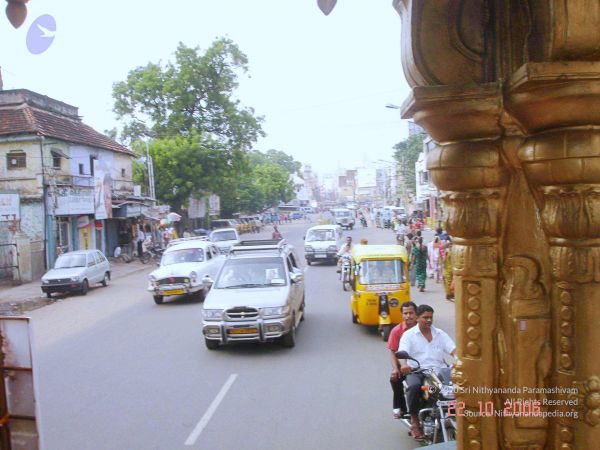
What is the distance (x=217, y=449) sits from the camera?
6.06 metres

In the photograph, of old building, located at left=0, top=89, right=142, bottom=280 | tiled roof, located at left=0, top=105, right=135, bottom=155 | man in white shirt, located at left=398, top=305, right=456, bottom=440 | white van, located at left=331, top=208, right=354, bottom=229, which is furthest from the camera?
white van, located at left=331, top=208, right=354, bottom=229

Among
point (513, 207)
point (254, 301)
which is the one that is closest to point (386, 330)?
point (254, 301)

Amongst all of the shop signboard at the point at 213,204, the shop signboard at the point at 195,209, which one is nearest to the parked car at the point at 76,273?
the shop signboard at the point at 195,209

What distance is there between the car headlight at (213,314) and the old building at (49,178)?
15.6m

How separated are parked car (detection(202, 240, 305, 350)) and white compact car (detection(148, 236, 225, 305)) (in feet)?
16.4

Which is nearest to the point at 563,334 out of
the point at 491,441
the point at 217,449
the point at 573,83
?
the point at 491,441

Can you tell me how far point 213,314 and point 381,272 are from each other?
3.59m

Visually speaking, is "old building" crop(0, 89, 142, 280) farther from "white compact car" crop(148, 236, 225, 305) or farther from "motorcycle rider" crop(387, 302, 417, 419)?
"motorcycle rider" crop(387, 302, 417, 419)

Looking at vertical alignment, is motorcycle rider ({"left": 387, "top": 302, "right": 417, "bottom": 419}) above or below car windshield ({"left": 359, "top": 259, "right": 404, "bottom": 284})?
below

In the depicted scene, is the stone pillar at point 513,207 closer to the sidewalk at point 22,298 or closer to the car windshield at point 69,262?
the sidewalk at point 22,298

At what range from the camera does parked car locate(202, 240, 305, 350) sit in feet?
33.0

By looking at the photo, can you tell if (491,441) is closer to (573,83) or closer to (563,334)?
(563,334)

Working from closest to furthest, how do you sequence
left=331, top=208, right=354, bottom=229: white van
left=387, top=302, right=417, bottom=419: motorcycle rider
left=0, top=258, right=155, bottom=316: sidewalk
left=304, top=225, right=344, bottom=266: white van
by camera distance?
1. left=387, top=302, right=417, bottom=419: motorcycle rider
2. left=0, top=258, right=155, bottom=316: sidewalk
3. left=304, top=225, right=344, bottom=266: white van
4. left=331, top=208, right=354, bottom=229: white van

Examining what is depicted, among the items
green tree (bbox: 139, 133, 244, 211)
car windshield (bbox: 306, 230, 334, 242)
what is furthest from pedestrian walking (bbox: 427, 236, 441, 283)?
green tree (bbox: 139, 133, 244, 211)
